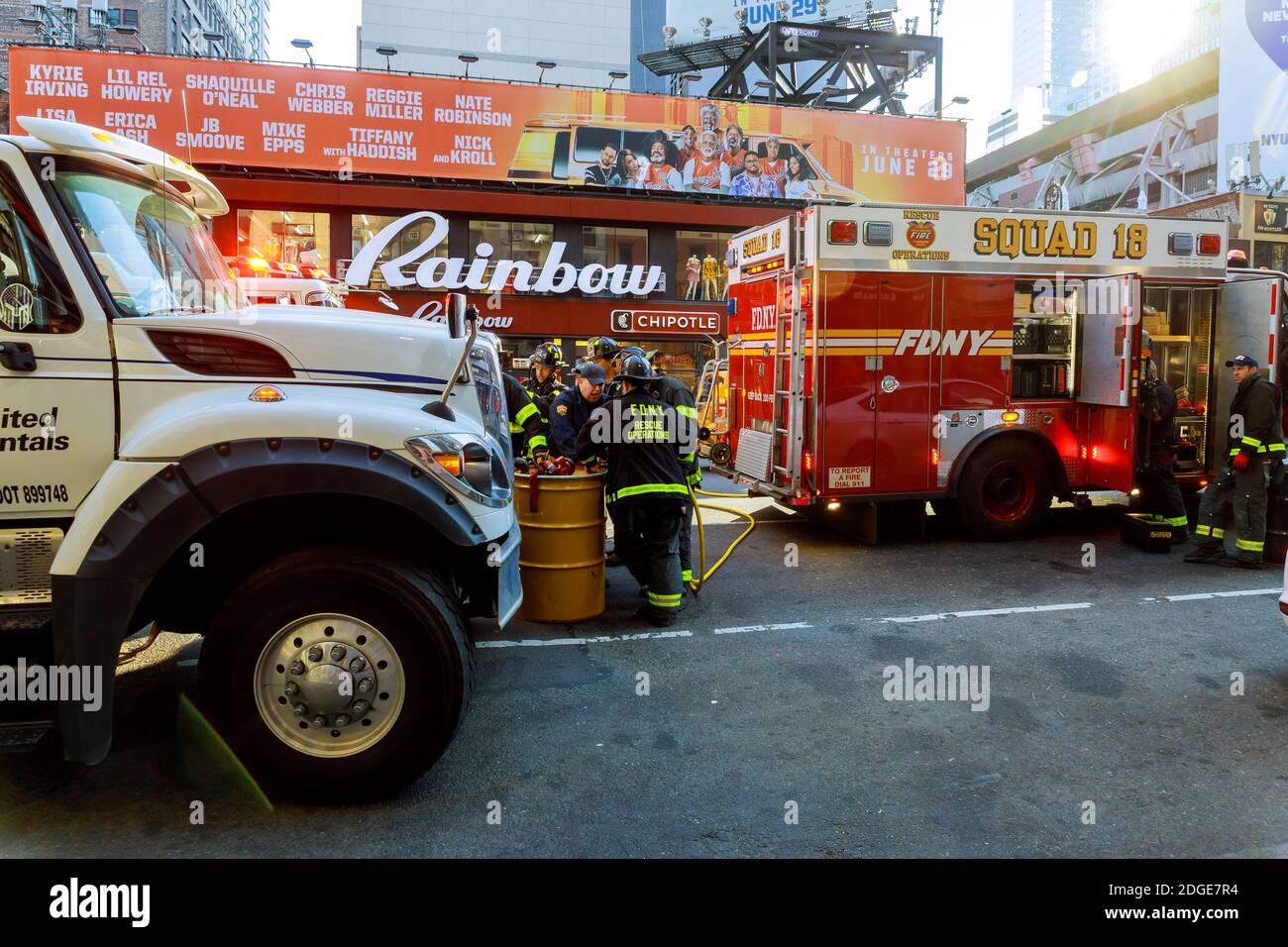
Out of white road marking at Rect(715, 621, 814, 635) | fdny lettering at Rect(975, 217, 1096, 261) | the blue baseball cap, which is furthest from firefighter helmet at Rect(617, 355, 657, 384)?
fdny lettering at Rect(975, 217, 1096, 261)

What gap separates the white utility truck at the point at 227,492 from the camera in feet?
10.9

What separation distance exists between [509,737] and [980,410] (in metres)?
6.42

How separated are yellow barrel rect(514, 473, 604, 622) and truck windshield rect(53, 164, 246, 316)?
238 cm

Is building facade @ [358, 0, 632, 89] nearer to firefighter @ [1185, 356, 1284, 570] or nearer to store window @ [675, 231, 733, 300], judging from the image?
store window @ [675, 231, 733, 300]

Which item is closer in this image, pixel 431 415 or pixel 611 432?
pixel 431 415

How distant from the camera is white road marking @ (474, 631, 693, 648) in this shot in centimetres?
589

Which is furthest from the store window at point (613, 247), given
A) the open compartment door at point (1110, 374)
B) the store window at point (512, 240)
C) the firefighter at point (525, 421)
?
the firefighter at point (525, 421)

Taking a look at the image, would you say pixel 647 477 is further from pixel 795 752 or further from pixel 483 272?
pixel 483 272

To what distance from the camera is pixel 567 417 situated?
770 centimetres

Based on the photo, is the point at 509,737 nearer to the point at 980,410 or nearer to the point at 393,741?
the point at 393,741

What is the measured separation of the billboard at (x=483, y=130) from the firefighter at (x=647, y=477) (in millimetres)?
17786
